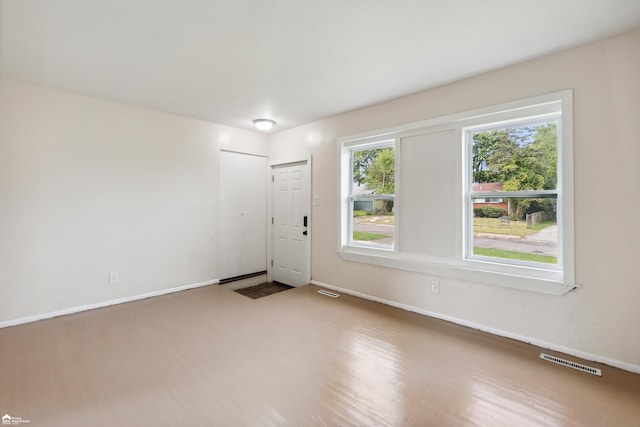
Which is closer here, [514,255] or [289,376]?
[289,376]

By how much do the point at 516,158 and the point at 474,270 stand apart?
1.17 metres

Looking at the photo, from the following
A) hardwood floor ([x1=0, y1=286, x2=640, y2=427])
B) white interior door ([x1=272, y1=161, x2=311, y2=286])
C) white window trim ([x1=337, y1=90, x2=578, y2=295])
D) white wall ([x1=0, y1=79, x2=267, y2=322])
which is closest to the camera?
hardwood floor ([x1=0, y1=286, x2=640, y2=427])

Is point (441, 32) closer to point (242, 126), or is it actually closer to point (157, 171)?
point (242, 126)

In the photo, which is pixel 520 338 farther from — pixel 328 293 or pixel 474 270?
pixel 328 293

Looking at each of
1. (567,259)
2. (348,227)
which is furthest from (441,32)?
(348,227)

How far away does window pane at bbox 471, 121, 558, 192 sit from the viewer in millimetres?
2590

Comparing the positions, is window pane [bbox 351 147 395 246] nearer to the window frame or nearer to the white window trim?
the window frame

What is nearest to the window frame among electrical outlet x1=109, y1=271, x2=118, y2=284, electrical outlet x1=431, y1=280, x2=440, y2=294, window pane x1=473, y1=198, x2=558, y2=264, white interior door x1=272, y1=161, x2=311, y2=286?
electrical outlet x1=431, y1=280, x2=440, y2=294

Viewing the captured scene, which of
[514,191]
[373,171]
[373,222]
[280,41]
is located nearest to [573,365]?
[514,191]

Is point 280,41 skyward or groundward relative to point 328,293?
skyward

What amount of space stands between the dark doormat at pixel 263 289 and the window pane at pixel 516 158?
3247 mm

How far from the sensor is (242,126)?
470 cm

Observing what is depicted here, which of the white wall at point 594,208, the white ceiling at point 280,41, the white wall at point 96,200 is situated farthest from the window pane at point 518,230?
the white wall at point 96,200

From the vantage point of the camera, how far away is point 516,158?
9.07ft
